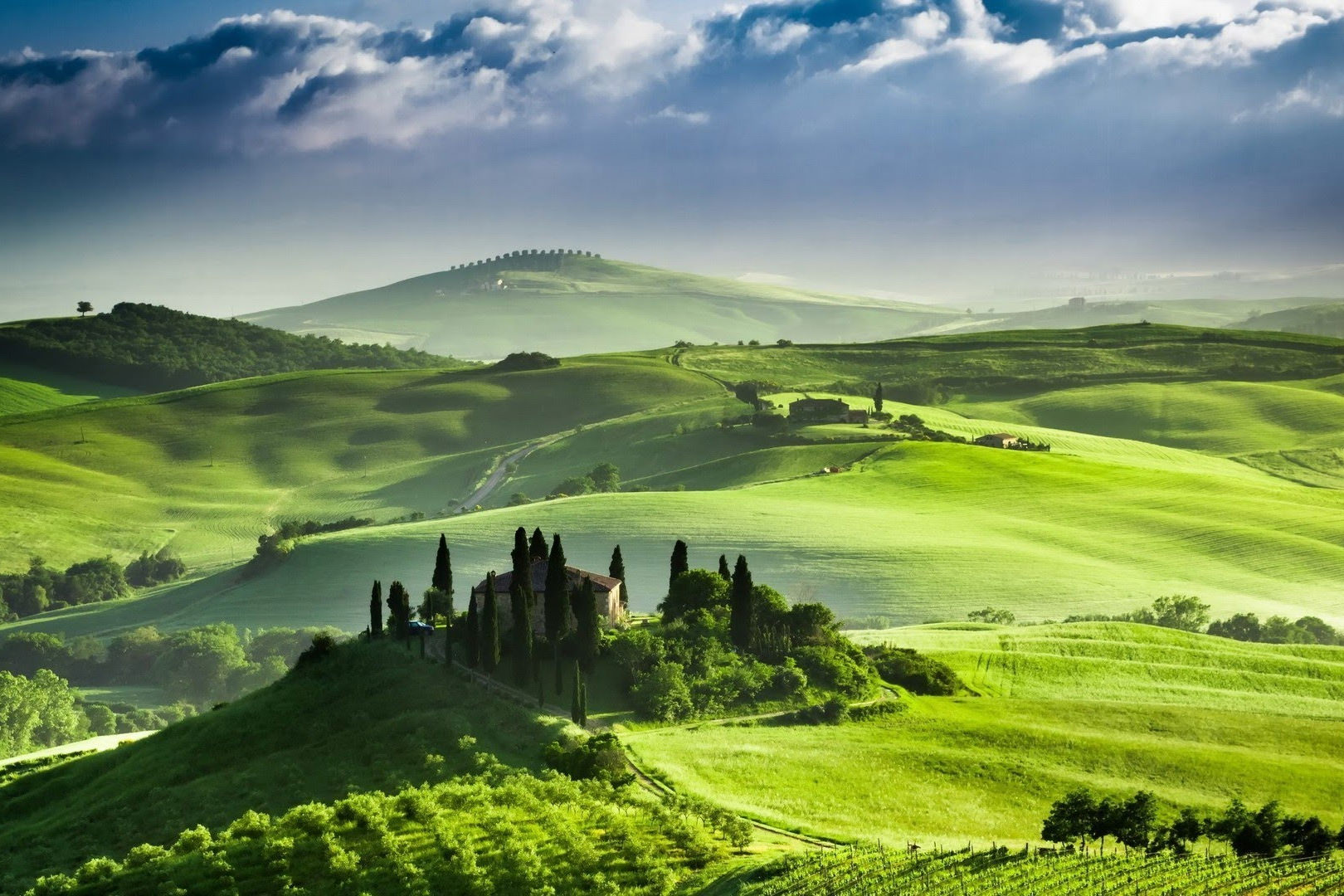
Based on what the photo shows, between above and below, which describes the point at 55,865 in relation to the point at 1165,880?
below

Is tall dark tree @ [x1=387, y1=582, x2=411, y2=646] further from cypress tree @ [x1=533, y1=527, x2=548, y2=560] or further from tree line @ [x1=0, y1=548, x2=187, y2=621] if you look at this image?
tree line @ [x1=0, y1=548, x2=187, y2=621]

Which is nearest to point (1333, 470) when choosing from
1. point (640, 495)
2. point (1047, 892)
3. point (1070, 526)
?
point (1070, 526)

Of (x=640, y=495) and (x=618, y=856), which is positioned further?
(x=640, y=495)

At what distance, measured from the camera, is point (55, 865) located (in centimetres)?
5531

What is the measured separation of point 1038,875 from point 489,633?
37088mm

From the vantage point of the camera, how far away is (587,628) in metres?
71.8

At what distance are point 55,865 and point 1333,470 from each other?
7176 inches

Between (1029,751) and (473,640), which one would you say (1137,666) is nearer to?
(1029,751)

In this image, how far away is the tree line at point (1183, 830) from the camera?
155ft

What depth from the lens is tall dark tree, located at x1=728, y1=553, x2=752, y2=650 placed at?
75750 mm

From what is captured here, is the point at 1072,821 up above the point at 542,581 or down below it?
below

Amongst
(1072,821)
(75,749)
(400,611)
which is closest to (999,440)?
(400,611)

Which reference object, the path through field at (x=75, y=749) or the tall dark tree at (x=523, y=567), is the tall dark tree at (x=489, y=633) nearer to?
the tall dark tree at (x=523, y=567)

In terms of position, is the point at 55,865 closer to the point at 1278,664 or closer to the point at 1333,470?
the point at 1278,664
